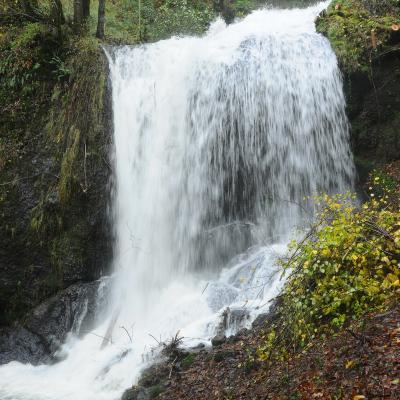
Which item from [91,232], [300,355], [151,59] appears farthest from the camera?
[151,59]

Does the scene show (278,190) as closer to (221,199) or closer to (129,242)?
(221,199)

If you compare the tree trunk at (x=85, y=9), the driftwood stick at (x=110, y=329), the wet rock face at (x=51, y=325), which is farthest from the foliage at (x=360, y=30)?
the wet rock face at (x=51, y=325)

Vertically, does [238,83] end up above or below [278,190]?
above

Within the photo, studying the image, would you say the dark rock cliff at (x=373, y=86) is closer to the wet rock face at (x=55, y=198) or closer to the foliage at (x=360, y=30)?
the foliage at (x=360, y=30)

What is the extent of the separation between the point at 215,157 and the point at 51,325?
4.74 meters

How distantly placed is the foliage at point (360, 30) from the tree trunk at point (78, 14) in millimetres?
5957

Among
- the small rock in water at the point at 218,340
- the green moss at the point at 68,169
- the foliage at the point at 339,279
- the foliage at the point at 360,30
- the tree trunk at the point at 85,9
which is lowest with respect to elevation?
the small rock in water at the point at 218,340

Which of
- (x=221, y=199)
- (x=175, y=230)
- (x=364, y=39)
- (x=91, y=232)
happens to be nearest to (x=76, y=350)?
(x=91, y=232)

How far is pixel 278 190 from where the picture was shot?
9656 mm

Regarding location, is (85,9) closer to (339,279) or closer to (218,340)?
(218,340)

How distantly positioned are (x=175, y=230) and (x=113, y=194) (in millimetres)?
1542

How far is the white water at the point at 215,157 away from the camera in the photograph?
9219 millimetres

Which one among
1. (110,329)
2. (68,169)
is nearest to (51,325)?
(110,329)

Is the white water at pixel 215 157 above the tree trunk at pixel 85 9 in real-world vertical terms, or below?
below
